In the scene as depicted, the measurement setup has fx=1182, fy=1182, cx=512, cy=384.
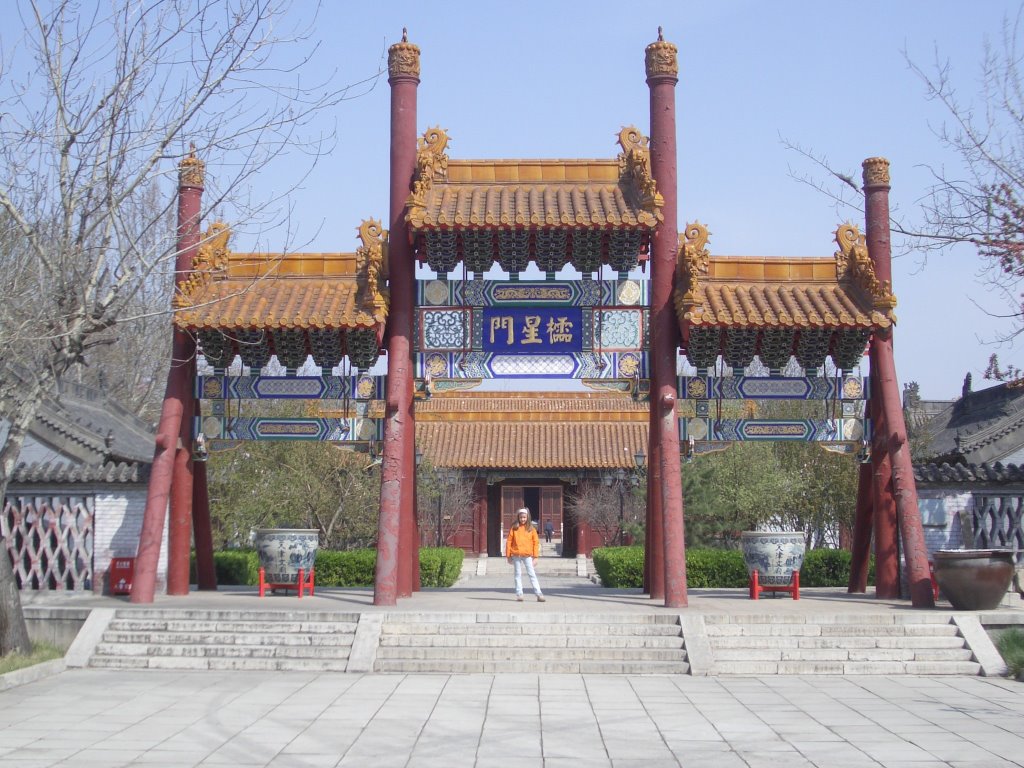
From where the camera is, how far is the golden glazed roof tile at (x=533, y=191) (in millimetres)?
14258

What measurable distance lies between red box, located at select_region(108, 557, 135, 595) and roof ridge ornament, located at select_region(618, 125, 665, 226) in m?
7.93

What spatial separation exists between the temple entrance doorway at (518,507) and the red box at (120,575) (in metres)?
25.0

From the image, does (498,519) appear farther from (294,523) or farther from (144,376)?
(294,523)

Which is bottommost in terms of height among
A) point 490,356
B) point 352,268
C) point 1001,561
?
point 1001,561

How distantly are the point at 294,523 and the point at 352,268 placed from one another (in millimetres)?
10823

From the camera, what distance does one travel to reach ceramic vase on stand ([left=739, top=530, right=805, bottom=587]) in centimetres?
1500

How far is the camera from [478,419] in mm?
40250

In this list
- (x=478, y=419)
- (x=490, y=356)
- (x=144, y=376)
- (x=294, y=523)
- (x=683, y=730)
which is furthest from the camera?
(x=478, y=419)

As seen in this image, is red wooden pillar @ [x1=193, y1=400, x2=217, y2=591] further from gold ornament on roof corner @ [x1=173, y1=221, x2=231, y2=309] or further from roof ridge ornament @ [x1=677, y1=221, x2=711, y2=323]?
roof ridge ornament @ [x1=677, y1=221, x2=711, y2=323]

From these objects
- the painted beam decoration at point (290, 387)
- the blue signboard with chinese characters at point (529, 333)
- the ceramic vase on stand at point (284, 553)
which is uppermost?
the blue signboard with chinese characters at point (529, 333)

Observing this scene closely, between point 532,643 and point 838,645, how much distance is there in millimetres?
3147

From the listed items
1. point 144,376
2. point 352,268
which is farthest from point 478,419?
point 352,268

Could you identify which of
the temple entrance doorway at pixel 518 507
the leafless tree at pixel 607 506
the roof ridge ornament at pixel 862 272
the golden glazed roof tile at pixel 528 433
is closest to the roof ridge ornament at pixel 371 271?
the roof ridge ornament at pixel 862 272

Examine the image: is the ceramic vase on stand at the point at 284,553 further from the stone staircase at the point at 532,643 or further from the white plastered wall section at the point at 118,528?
the stone staircase at the point at 532,643
